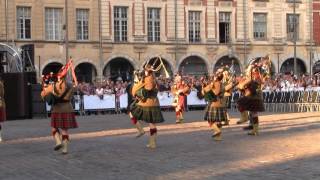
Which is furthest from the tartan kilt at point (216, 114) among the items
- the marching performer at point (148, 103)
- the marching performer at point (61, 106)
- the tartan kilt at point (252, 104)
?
the marching performer at point (61, 106)

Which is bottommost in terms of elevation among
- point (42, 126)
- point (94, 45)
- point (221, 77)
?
point (42, 126)

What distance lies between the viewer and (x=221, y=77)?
1766 centimetres

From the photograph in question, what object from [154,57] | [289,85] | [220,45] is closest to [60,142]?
[289,85]

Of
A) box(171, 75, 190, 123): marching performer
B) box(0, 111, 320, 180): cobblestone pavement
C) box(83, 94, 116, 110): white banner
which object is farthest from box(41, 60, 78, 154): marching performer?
box(83, 94, 116, 110): white banner

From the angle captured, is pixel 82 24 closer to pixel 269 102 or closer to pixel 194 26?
pixel 194 26

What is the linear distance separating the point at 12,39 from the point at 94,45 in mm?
5806

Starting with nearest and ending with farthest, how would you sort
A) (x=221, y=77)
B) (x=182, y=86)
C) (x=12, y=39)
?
(x=221, y=77)
(x=182, y=86)
(x=12, y=39)

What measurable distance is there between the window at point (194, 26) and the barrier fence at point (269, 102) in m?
15.6

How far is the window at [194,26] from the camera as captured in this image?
164 ft

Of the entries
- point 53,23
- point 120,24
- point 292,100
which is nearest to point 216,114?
point 292,100

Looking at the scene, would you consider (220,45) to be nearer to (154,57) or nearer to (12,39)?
(154,57)

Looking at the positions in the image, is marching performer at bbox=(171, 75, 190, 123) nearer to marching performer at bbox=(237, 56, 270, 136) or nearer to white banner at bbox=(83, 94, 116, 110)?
marching performer at bbox=(237, 56, 270, 136)

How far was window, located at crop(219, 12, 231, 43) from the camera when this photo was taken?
51281mm

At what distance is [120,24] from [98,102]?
48.8 ft
